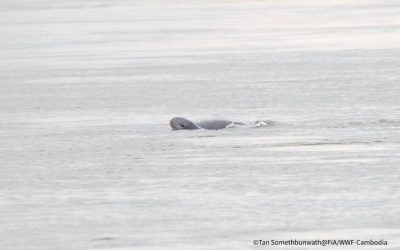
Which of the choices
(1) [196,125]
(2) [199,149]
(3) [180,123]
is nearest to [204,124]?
(1) [196,125]

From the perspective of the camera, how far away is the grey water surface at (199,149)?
12625 millimetres

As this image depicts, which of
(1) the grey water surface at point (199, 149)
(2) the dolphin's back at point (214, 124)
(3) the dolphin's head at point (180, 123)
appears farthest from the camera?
(2) the dolphin's back at point (214, 124)

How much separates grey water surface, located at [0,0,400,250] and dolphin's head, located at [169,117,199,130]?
109 mm

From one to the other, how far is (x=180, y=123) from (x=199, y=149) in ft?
5.97

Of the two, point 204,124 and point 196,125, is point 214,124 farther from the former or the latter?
point 196,125

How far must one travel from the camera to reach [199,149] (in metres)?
17.8

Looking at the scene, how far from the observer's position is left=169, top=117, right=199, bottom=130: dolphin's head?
19.5 meters

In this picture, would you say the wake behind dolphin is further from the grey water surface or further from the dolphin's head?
the grey water surface

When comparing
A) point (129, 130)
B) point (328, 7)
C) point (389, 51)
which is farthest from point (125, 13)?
point (129, 130)

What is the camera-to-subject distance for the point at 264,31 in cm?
4928

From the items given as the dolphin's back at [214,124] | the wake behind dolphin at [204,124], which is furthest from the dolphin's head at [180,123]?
the dolphin's back at [214,124]

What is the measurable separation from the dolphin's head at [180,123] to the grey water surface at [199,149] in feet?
0.36

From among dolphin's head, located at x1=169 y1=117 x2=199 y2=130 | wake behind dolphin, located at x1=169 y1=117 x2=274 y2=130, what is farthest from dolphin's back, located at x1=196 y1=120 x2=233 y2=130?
dolphin's head, located at x1=169 y1=117 x2=199 y2=130

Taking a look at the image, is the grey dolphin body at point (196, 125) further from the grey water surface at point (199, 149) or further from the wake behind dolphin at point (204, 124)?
the grey water surface at point (199, 149)
